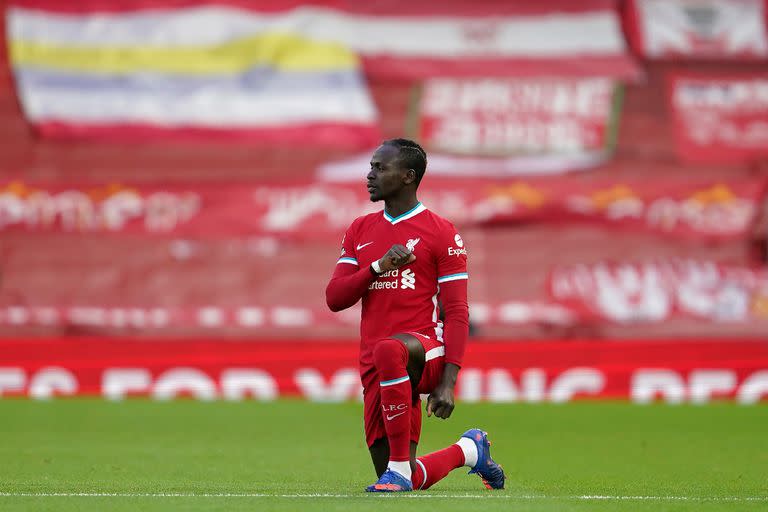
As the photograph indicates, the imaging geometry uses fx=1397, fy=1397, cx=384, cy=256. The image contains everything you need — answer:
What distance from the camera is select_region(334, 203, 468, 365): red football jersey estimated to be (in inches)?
254

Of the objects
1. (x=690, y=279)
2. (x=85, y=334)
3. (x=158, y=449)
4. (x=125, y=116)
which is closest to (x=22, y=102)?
(x=125, y=116)

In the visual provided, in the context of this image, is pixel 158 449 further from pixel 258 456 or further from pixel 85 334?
pixel 85 334

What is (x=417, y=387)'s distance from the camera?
638 cm

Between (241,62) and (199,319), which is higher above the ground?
(241,62)

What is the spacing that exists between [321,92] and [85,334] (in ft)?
19.2

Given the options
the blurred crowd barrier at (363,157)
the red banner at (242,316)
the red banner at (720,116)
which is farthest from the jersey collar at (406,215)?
the red banner at (720,116)

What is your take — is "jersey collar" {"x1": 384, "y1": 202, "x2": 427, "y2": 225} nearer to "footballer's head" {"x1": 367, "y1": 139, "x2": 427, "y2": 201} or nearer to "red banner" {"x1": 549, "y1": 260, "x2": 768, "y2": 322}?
"footballer's head" {"x1": 367, "y1": 139, "x2": 427, "y2": 201}

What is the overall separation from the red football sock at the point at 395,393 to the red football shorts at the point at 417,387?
4.5 inches

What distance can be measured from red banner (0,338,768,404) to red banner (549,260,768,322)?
4046mm

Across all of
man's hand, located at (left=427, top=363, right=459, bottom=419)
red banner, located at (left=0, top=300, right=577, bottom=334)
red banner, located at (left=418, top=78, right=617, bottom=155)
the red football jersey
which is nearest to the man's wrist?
man's hand, located at (left=427, top=363, right=459, bottom=419)

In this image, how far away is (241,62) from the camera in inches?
901

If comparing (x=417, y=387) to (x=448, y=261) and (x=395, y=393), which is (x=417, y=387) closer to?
(x=395, y=393)

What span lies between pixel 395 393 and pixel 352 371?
9769 millimetres

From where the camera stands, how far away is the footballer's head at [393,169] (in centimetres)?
647
